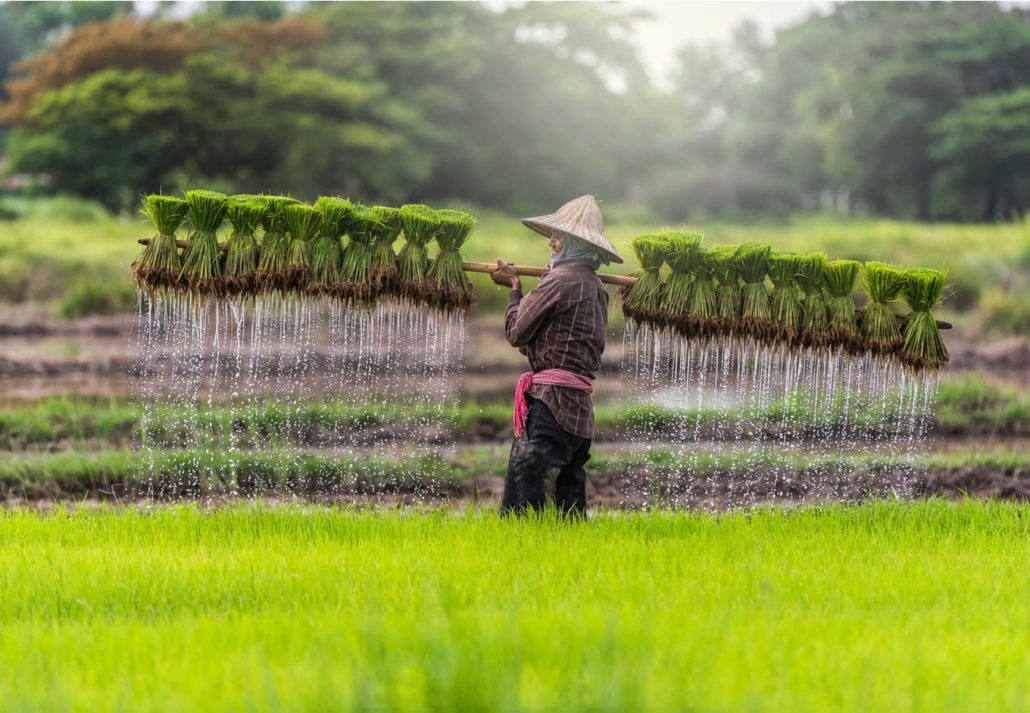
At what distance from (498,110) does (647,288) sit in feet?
85.3

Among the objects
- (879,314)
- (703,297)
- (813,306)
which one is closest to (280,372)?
(703,297)

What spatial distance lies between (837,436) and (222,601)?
735 cm

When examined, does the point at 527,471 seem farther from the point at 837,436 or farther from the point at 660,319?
the point at 837,436

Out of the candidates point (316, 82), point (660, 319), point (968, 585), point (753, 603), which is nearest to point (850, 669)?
point (753, 603)

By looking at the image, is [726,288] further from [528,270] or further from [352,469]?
[352,469]

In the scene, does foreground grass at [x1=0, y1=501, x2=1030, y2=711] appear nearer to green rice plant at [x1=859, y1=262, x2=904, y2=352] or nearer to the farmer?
the farmer

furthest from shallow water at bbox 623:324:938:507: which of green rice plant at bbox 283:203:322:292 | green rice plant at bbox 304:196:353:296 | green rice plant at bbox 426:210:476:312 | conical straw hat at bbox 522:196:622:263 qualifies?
green rice plant at bbox 283:203:322:292

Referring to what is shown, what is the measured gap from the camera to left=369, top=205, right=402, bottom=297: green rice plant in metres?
6.55

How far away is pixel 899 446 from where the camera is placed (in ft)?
35.4

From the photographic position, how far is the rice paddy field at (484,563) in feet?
11.4

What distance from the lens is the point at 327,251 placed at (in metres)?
6.56

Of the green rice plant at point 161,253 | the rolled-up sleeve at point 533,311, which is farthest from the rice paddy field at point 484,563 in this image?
the rolled-up sleeve at point 533,311

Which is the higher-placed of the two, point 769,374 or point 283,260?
point 283,260

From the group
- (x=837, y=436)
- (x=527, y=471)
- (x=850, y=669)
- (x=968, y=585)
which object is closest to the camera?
(x=850, y=669)
